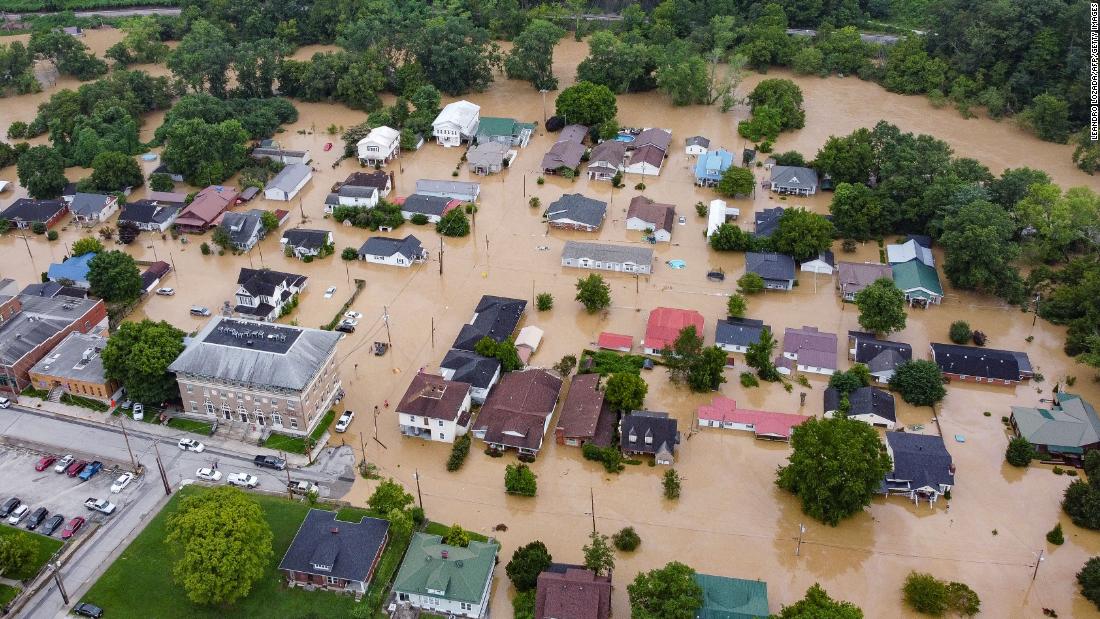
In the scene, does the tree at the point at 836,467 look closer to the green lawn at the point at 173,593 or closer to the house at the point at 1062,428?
the house at the point at 1062,428

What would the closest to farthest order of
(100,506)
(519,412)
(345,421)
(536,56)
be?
1. (100,506)
2. (519,412)
3. (345,421)
4. (536,56)

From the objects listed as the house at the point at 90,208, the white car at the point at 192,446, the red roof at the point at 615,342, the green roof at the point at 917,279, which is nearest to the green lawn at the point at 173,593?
the white car at the point at 192,446

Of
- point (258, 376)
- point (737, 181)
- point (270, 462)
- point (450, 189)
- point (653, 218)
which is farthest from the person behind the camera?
point (450, 189)

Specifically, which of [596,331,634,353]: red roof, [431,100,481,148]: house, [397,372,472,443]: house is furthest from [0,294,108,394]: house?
[431,100,481,148]: house

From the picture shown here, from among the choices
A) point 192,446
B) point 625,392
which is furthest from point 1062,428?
point 192,446

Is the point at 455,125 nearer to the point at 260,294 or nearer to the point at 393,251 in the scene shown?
the point at 393,251

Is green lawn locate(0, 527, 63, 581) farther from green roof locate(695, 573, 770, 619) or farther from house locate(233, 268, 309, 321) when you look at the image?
green roof locate(695, 573, 770, 619)

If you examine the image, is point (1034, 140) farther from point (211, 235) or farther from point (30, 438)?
point (30, 438)
